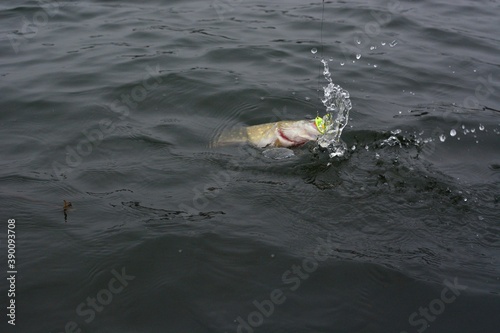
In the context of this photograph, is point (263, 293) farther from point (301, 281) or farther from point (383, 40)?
point (383, 40)

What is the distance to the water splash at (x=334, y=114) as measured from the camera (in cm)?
545

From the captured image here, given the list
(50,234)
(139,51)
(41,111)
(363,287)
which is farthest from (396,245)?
(139,51)

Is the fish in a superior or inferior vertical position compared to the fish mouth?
inferior

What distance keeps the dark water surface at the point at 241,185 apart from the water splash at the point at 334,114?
0.13 m

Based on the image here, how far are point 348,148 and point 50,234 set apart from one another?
3.00 m

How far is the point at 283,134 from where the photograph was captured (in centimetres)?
546

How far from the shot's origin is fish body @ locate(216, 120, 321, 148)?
5.43 meters

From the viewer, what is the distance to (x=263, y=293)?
145 inches

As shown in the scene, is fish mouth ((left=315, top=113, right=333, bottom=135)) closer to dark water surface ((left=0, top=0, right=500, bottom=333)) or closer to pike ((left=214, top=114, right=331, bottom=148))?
pike ((left=214, top=114, right=331, bottom=148))

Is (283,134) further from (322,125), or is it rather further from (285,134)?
(322,125)

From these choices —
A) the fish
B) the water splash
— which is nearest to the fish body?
the fish

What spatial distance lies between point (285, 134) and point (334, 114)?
120cm

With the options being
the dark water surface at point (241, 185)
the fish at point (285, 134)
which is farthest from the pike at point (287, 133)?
the dark water surface at point (241, 185)

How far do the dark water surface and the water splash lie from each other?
0.43 feet
